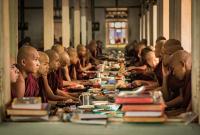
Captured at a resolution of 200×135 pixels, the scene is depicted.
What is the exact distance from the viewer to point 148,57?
33.5 ft

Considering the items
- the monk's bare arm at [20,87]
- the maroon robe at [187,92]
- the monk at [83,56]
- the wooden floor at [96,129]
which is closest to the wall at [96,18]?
the monk at [83,56]

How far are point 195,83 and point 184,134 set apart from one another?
0.68 metres

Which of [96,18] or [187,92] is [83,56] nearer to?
[187,92]

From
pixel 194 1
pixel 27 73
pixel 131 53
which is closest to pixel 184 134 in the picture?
pixel 194 1

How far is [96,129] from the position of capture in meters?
3.80

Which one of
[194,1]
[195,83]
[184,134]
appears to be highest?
[194,1]

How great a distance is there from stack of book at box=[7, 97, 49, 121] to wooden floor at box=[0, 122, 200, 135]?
83 millimetres

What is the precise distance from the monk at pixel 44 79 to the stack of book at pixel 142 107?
9.12ft

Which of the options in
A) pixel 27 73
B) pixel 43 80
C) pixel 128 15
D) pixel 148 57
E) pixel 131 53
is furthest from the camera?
pixel 128 15

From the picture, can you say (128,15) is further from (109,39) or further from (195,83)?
(195,83)

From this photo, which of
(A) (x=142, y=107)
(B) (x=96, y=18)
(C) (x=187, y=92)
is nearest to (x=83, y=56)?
(C) (x=187, y=92)

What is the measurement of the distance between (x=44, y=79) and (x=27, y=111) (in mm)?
2832

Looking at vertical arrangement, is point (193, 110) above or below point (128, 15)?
below

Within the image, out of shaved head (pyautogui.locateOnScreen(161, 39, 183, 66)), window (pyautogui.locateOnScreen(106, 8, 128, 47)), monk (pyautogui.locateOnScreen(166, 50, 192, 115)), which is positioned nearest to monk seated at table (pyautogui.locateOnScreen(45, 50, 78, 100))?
shaved head (pyautogui.locateOnScreen(161, 39, 183, 66))
